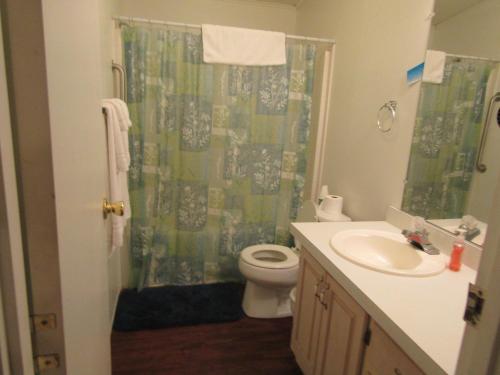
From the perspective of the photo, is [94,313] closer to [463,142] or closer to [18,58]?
[18,58]

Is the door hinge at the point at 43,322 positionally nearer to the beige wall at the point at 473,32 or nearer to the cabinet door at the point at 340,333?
the cabinet door at the point at 340,333

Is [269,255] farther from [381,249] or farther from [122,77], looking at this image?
[122,77]

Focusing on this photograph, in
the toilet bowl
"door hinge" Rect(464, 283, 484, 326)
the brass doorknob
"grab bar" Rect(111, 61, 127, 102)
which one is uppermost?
"grab bar" Rect(111, 61, 127, 102)

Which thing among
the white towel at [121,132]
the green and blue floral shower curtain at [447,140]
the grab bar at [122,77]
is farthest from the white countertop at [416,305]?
the grab bar at [122,77]

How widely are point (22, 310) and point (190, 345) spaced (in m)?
1.63

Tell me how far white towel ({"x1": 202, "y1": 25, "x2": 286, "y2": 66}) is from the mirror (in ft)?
3.42

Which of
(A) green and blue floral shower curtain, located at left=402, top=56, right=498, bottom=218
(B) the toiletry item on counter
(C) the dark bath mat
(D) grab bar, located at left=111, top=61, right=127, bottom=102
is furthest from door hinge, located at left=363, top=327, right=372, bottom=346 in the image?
(D) grab bar, located at left=111, top=61, right=127, bottom=102

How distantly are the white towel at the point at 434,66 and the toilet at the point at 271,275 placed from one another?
92cm

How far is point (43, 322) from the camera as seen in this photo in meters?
0.55

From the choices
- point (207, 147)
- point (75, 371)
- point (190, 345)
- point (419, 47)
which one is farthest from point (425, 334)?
A: point (207, 147)

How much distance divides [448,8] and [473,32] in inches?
7.5

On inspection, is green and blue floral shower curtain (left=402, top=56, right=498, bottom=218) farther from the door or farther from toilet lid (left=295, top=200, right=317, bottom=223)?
the door

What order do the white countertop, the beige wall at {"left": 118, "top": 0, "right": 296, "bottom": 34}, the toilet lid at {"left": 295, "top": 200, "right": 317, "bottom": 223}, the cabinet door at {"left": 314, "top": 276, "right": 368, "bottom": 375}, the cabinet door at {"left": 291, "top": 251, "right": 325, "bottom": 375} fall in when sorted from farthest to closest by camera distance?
the beige wall at {"left": 118, "top": 0, "right": 296, "bottom": 34} < the toilet lid at {"left": 295, "top": 200, "right": 317, "bottom": 223} < the cabinet door at {"left": 291, "top": 251, "right": 325, "bottom": 375} < the cabinet door at {"left": 314, "top": 276, "right": 368, "bottom": 375} < the white countertop

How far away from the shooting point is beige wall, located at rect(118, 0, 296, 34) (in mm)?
2619
